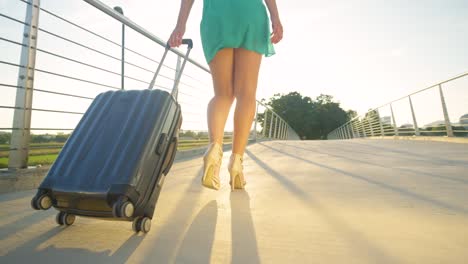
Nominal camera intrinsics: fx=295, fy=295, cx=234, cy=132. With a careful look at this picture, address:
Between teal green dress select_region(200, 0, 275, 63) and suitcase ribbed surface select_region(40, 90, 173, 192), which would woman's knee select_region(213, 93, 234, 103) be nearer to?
teal green dress select_region(200, 0, 275, 63)

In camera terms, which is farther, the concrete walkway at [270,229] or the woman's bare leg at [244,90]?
the woman's bare leg at [244,90]

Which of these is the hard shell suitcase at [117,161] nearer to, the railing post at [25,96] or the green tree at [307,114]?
the railing post at [25,96]

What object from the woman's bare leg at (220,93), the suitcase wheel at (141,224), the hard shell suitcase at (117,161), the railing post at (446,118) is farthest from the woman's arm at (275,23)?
the railing post at (446,118)

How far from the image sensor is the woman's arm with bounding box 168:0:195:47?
143 centimetres

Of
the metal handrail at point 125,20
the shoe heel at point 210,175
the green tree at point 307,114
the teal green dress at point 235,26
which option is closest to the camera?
the shoe heel at point 210,175

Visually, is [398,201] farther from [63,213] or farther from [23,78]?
[23,78]

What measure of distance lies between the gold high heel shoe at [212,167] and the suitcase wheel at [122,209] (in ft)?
1.90

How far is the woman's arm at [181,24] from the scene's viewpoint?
→ 4.68ft

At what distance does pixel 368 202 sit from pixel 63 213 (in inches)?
44.3

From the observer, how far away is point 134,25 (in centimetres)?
250

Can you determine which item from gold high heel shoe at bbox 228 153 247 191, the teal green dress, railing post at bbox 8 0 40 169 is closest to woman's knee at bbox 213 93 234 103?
the teal green dress

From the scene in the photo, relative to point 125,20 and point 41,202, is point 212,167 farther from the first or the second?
point 125,20

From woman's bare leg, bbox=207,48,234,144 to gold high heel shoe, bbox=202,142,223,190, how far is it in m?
0.05

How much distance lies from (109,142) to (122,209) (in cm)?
27
